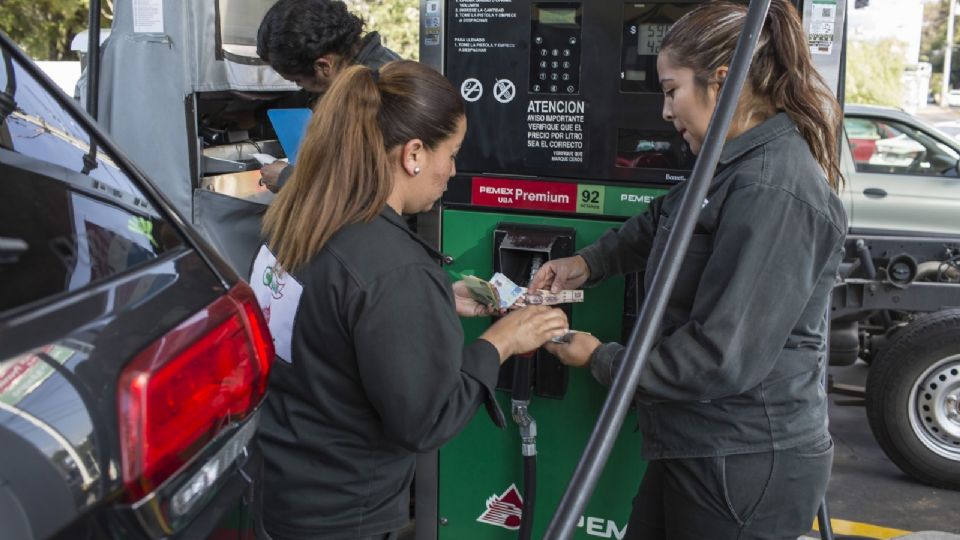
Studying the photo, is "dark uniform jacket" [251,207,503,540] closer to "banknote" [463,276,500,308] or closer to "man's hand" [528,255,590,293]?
"banknote" [463,276,500,308]

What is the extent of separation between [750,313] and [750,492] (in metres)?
0.41

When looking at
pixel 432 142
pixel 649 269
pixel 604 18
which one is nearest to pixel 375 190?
pixel 432 142

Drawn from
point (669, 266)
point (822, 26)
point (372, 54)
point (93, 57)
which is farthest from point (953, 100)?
point (669, 266)

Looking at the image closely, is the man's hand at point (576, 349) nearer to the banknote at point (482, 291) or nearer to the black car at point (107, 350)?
the banknote at point (482, 291)

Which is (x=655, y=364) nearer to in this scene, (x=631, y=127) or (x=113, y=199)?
(x=631, y=127)

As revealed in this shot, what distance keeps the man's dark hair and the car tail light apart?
5.85 ft

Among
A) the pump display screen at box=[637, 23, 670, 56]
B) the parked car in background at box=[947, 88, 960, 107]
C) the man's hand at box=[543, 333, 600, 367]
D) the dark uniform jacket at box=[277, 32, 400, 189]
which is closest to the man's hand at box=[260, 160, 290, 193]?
Answer: the dark uniform jacket at box=[277, 32, 400, 189]

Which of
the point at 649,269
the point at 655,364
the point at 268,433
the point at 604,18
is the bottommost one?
the point at 268,433

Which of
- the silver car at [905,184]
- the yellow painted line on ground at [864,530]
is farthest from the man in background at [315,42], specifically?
the silver car at [905,184]

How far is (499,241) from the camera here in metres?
2.82

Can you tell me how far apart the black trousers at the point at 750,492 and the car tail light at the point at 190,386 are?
39.2 inches

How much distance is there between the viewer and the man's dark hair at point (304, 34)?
10.4ft

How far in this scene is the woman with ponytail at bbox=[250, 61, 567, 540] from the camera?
1805mm

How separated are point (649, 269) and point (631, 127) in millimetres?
636
